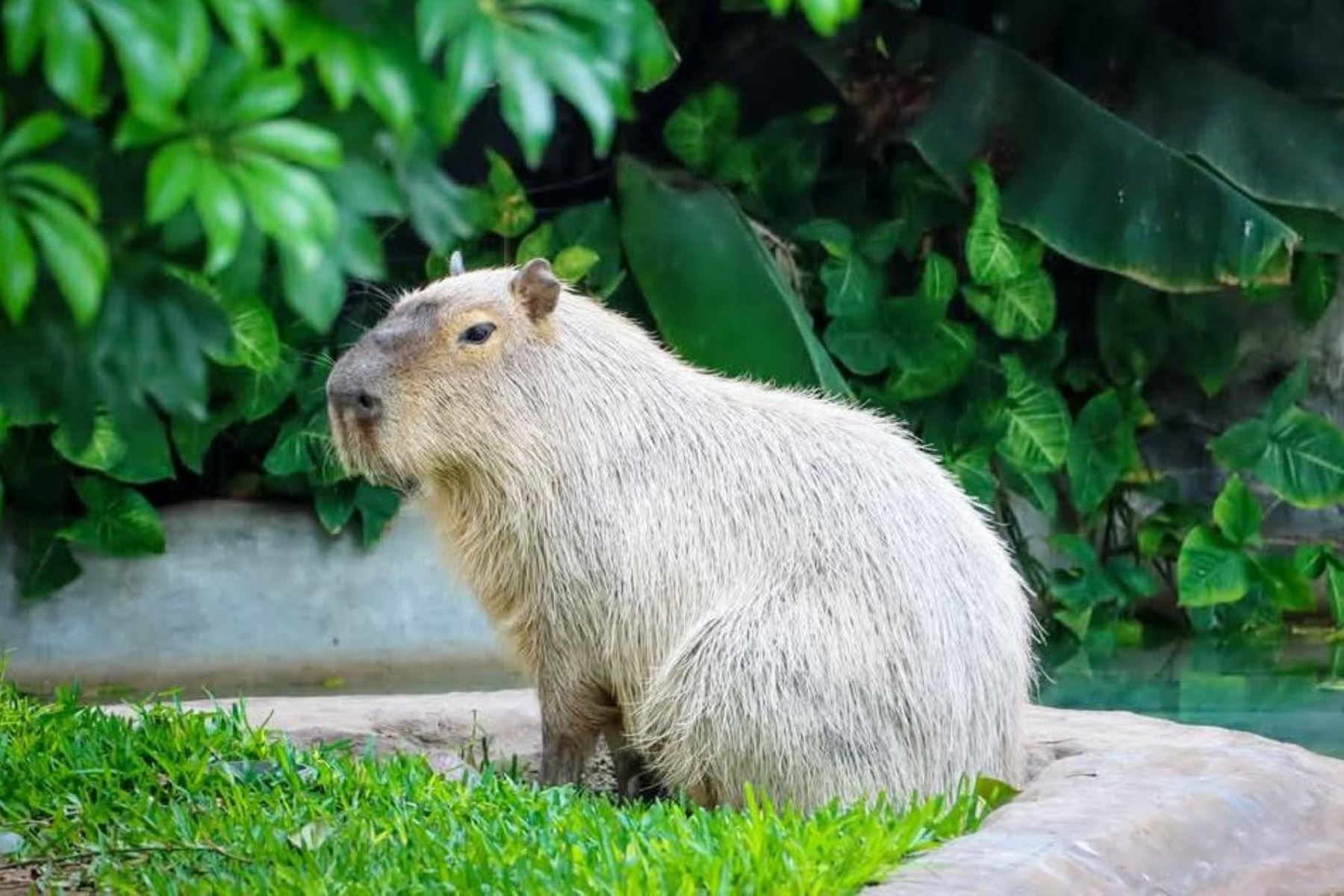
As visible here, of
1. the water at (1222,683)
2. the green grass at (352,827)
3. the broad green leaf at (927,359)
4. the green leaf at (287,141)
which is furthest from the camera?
the broad green leaf at (927,359)

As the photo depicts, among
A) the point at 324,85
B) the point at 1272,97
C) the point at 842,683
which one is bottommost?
the point at 842,683

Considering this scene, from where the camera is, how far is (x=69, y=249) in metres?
1.84

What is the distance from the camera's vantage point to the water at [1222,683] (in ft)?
23.8

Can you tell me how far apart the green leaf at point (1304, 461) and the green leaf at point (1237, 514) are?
0.17 meters

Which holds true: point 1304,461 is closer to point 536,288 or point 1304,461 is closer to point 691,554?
point 691,554

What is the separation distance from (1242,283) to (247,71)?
24.0 ft

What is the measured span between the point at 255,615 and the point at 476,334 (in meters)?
3.98

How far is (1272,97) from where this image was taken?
9.05 meters

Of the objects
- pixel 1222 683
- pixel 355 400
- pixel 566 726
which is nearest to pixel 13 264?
pixel 355 400

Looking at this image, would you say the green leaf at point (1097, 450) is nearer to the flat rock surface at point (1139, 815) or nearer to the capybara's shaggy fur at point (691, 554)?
the flat rock surface at point (1139, 815)

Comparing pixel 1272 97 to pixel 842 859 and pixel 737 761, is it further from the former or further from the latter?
pixel 842 859

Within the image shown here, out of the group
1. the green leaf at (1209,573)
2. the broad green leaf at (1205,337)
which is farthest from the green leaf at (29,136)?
the broad green leaf at (1205,337)

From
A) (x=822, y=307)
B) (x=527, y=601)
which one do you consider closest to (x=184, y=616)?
(x=822, y=307)

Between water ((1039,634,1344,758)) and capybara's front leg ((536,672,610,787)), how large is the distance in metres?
2.72
